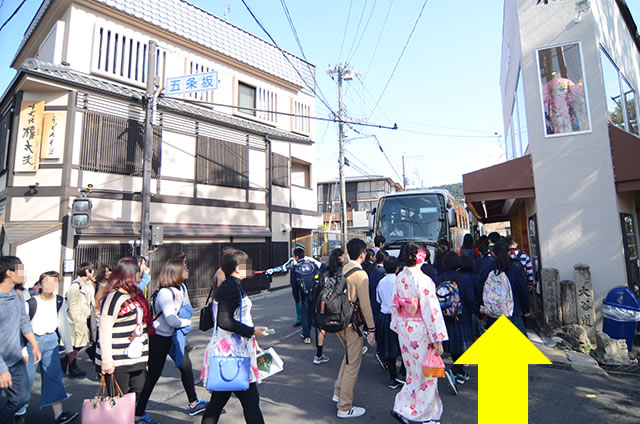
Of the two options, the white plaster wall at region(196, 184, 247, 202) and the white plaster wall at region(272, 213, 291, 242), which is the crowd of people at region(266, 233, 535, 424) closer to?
the white plaster wall at region(196, 184, 247, 202)

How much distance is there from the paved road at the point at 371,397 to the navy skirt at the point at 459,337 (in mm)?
523

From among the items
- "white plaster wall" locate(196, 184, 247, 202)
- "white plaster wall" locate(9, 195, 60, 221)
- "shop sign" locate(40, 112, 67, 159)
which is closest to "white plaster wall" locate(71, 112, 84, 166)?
"shop sign" locate(40, 112, 67, 159)

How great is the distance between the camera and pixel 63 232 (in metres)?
9.54

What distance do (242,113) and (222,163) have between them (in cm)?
299

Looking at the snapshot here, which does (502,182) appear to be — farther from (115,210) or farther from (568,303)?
(115,210)

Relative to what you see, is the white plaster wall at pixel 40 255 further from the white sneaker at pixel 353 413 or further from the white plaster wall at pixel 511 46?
the white plaster wall at pixel 511 46

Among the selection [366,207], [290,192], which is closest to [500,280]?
[290,192]

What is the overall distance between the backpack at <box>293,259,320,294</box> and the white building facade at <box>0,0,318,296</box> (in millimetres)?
4039

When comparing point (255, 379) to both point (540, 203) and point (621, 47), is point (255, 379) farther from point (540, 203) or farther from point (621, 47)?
point (621, 47)

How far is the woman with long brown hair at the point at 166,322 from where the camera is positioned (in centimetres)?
386

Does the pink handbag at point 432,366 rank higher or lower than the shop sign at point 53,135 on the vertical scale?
lower

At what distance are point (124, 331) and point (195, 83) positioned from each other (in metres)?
8.05

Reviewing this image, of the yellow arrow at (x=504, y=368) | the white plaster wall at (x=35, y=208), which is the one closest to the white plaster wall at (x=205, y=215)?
the white plaster wall at (x=35, y=208)

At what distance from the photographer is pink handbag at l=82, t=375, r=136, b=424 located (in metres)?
2.97
